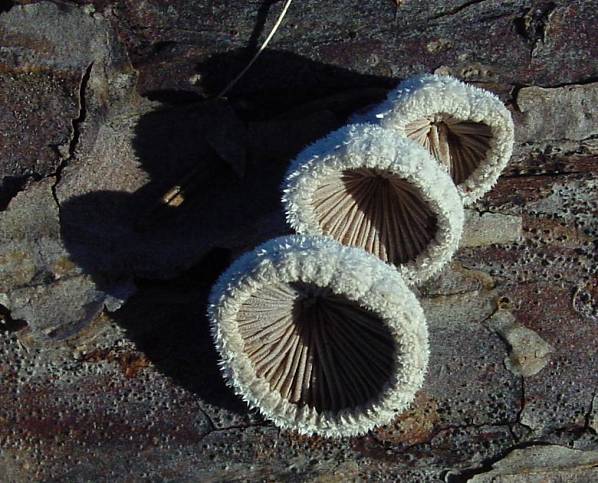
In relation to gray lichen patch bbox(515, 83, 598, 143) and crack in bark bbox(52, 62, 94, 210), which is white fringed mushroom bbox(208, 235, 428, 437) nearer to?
crack in bark bbox(52, 62, 94, 210)

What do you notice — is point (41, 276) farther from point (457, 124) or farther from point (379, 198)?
point (457, 124)

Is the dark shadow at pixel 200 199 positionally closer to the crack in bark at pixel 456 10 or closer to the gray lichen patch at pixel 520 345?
the crack in bark at pixel 456 10

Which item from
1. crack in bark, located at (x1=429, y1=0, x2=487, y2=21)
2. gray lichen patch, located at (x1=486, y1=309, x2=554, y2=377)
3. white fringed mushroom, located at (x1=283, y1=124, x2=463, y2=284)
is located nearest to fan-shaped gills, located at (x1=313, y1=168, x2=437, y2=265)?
white fringed mushroom, located at (x1=283, y1=124, x2=463, y2=284)

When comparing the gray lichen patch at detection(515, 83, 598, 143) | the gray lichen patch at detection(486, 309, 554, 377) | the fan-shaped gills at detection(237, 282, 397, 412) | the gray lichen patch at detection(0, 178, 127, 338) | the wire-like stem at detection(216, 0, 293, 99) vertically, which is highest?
the wire-like stem at detection(216, 0, 293, 99)

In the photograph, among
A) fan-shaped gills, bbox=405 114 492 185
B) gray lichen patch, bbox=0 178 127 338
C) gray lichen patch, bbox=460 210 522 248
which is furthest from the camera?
gray lichen patch, bbox=460 210 522 248

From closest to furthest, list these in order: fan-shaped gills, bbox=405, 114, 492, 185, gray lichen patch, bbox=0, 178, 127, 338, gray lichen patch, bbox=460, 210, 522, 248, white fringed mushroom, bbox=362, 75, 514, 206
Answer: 1. white fringed mushroom, bbox=362, 75, 514, 206
2. fan-shaped gills, bbox=405, 114, 492, 185
3. gray lichen patch, bbox=0, 178, 127, 338
4. gray lichen patch, bbox=460, 210, 522, 248

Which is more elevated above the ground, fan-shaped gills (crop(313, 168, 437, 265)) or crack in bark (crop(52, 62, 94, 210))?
crack in bark (crop(52, 62, 94, 210))

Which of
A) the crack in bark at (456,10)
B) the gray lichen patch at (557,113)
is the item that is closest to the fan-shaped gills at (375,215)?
the gray lichen patch at (557,113)
